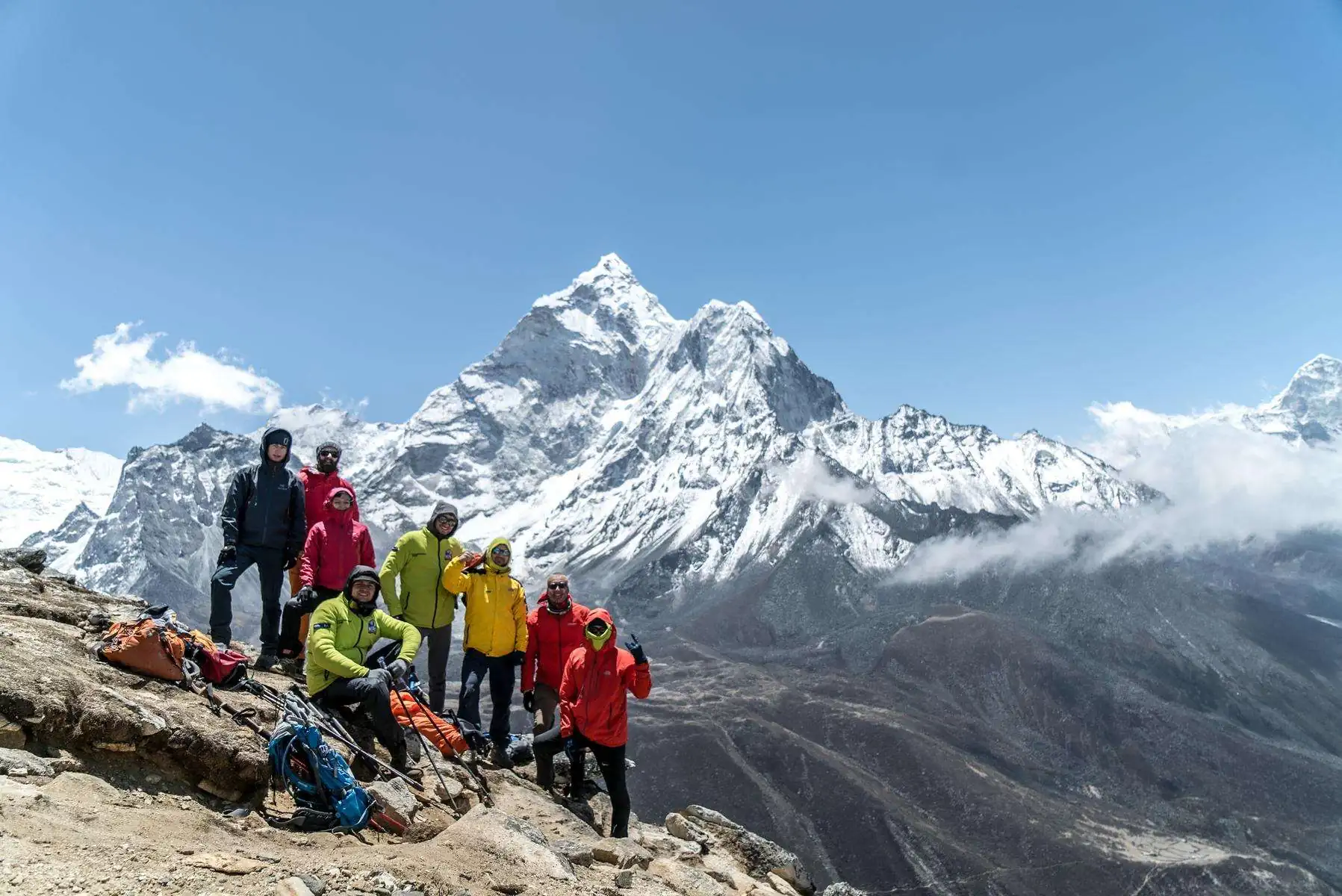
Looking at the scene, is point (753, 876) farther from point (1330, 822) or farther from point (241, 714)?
point (1330, 822)

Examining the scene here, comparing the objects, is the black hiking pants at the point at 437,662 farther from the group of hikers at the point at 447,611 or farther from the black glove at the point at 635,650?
the black glove at the point at 635,650

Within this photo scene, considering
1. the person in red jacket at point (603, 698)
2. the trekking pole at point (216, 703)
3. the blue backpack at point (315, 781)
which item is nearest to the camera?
the blue backpack at point (315, 781)

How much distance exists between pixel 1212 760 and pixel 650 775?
138 meters

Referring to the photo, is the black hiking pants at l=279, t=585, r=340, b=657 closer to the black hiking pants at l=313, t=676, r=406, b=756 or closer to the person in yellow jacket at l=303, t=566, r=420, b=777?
the person in yellow jacket at l=303, t=566, r=420, b=777

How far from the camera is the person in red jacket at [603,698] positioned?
12.0 metres

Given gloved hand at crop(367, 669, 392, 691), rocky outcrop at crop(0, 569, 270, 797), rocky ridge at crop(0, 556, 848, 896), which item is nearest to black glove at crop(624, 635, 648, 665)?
rocky ridge at crop(0, 556, 848, 896)

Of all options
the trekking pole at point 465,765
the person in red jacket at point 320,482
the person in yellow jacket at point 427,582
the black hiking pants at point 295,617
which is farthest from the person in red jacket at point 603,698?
the person in red jacket at point 320,482

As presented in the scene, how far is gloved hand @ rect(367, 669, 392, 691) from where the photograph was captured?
34.4 feet

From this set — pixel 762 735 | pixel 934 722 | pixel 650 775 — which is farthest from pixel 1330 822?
pixel 650 775

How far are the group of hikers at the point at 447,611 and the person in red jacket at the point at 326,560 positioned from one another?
0.06ft

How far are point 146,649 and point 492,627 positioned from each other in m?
4.86

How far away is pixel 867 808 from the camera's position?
14900 cm

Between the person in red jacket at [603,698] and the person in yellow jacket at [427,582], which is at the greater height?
the person in yellow jacket at [427,582]

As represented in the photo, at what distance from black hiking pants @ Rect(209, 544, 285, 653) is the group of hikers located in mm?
24
